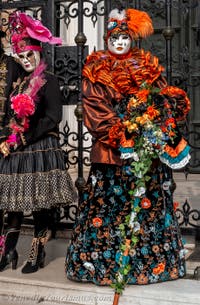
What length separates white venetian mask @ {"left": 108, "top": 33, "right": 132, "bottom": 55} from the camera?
3.91m

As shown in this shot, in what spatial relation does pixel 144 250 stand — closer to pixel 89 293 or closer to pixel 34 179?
pixel 89 293

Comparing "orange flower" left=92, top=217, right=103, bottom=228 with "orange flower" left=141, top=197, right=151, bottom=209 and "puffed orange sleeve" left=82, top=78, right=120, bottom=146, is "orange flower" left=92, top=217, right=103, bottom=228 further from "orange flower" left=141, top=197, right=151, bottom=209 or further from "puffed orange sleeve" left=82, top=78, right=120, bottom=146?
"puffed orange sleeve" left=82, top=78, right=120, bottom=146

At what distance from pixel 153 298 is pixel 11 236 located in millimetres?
1215

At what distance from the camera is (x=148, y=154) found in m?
3.44

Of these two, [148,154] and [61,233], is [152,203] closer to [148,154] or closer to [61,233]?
[148,154]

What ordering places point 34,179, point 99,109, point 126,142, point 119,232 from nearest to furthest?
point 126,142
point 99,109
point 119,232
point 34,179

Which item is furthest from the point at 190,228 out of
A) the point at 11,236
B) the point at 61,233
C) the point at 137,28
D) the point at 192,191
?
the point at 192,191

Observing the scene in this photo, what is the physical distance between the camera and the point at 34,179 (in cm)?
416

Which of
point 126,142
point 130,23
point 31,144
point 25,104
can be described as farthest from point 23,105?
point 130,23

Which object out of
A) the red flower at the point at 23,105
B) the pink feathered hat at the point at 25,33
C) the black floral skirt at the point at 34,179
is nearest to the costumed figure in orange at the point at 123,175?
the black floral skirt at the point at 34,179

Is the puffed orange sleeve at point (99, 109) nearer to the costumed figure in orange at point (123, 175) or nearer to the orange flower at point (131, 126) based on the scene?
the costumed figure in orange at point (123, 175)

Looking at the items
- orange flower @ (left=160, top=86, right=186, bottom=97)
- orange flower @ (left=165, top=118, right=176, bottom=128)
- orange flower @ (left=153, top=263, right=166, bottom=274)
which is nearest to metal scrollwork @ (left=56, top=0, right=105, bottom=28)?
orange flower @ (left=160, top=86, right=186, bottom=97)

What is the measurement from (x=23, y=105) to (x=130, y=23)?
37.2 inches

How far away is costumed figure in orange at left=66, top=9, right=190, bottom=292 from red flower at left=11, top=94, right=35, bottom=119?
1.31 ft
